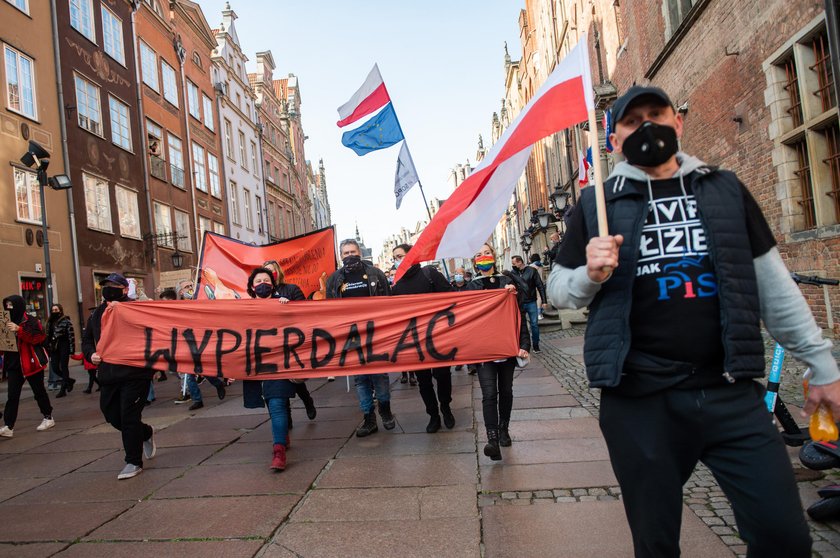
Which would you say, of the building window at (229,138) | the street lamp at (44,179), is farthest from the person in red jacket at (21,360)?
the building window at (229,138)

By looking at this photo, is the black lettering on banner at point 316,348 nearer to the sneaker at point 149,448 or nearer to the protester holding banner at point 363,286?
the protester holding banner at point 363,286

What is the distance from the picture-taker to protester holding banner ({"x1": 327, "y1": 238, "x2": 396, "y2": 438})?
21.1 ft

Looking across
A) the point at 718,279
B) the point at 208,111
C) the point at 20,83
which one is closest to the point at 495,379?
the point at 718,279

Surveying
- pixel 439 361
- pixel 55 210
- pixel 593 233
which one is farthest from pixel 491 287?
pixel 55 210

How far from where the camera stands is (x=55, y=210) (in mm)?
17562

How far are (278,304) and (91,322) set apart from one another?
1.74m

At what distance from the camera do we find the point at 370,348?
597 centimetres

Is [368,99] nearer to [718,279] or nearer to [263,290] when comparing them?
[263,290]

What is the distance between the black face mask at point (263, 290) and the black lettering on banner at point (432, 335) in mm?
1678

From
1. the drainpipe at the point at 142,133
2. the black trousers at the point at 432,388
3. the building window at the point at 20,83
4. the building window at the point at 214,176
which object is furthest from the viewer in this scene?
the building window at the point at 214,176

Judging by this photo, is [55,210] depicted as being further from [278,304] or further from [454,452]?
[454,452]

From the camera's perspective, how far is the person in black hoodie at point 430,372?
630 cm

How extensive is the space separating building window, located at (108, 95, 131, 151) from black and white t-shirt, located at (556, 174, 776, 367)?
74.6ft

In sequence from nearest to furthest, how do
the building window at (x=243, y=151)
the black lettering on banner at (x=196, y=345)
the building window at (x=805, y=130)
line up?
the black lettering on banner at (x=196, y=345) < the building window at (x=805, y=130) < the building window at (x=243, y=151)
